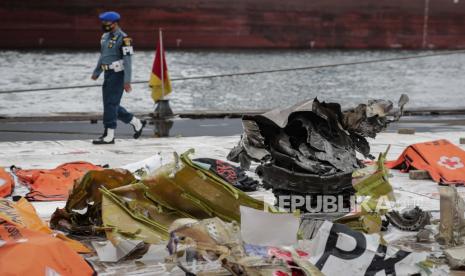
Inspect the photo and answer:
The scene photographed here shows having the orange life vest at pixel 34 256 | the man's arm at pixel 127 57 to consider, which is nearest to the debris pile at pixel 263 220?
the orange life vest at pixel 34 256

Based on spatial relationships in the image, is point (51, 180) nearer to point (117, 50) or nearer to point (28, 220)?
point (28, 220)

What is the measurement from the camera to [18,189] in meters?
7.22

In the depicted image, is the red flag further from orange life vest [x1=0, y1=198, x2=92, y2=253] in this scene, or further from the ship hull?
the ship hull

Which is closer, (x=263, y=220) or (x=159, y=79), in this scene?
(x=263, y=220)

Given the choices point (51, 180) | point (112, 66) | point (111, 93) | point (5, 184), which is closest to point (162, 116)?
point (111, 93)

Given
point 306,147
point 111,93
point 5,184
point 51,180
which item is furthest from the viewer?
point 111,93

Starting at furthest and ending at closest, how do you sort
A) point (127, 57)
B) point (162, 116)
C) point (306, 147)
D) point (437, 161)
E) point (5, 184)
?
point (162, 116), point (127, 57), point (437, 161), point (5, 184), point (306, 147)

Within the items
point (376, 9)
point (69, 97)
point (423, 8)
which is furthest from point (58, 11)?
point (423, 8)

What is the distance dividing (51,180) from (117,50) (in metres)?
3.93

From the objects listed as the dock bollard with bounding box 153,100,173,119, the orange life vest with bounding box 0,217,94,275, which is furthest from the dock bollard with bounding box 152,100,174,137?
the orange life vest with bounding box 0,217,94,275

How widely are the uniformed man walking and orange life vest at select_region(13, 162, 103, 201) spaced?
3.04 meters

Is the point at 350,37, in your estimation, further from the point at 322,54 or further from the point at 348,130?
the point at 348,130

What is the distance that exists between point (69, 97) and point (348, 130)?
30.0 metres

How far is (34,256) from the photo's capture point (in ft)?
13.3
